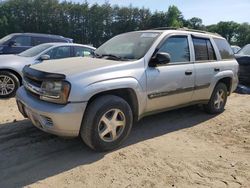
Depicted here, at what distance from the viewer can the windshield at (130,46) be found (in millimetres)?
5320

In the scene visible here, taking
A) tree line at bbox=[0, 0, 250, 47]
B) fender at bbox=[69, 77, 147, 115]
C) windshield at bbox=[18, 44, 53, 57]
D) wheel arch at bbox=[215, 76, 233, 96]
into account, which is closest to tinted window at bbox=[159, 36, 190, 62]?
fender at bbox=[69, 77, 147, 115]

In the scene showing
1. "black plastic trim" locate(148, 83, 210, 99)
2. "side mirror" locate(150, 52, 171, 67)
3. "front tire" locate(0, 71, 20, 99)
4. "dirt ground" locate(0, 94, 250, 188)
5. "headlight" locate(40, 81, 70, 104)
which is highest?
"side mirror" locate(150, 52, 171, 67)

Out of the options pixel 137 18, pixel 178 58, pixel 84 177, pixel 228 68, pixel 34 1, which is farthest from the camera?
pixel 137 18

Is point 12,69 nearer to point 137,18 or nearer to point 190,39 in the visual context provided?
point 190,39

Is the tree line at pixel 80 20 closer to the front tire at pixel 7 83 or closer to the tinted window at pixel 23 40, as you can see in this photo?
the tinted window at pixel 23 40

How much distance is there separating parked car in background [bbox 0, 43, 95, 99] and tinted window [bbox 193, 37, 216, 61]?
2663 mm

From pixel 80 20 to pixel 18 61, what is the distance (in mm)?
59873

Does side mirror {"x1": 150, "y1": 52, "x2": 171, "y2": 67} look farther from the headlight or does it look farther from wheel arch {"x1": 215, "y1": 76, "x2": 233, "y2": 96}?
wheel arch {"x1": 215, "y1": 76, "x2": 233, "y2": 96}

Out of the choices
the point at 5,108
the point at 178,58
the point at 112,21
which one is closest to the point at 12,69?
the point at 5,108

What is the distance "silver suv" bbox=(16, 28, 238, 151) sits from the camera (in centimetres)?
436

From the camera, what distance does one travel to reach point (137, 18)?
72562 millimetres

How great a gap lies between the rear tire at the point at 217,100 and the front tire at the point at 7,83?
4.66 m

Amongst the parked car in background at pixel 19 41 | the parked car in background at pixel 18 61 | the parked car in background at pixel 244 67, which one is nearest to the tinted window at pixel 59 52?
the parked car in background at pixel 18 61

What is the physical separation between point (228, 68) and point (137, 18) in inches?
2655
